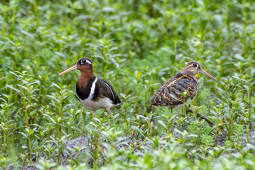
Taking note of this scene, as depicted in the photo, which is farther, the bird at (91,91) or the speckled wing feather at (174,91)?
the speckled wing feather at (174,91)

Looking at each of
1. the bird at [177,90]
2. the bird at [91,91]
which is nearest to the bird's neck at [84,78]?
the bird at [91,91]

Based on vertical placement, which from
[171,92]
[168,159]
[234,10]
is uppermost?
[234,10]

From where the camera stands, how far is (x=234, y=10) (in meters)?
11.2

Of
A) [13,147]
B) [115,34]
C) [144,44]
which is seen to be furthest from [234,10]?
[13,147]

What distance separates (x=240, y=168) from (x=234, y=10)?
27.8 feet

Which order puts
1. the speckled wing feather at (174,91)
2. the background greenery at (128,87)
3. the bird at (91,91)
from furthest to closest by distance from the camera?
the speckled wing feather at (174,91) → the bird at (91,91) → the background greenery at (128,87)

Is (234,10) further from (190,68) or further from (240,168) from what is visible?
(240,168)

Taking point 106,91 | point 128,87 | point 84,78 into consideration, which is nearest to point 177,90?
point 106,91

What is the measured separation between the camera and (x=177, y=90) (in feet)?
18.9

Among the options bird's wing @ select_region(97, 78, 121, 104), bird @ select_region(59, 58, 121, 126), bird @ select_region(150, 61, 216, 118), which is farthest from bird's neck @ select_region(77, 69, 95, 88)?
bird @ select_region(150, 61, 216, 118)

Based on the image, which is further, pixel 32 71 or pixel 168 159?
pixel 32 71

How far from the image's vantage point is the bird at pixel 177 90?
568 cm

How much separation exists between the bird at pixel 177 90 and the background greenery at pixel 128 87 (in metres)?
0.28

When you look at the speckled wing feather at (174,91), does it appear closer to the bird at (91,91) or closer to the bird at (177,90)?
the bird at (177,90)
